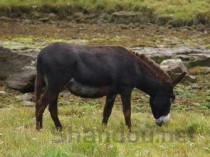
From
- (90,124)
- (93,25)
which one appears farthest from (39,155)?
(93,25)

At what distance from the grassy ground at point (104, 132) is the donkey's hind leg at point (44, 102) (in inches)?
10.5

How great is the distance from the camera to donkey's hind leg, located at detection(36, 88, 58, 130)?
1399cm

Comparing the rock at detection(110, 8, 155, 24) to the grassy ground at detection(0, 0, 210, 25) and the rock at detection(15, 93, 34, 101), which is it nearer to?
the grassy ground at detection(0, 0, 210, 25)

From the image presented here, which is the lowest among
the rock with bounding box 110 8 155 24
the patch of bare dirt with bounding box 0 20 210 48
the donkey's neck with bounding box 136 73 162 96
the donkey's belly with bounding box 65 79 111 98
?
the rock with bounding box 110 8 155 24

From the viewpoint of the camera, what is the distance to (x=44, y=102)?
14062mm

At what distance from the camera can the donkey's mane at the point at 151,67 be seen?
1522 cm

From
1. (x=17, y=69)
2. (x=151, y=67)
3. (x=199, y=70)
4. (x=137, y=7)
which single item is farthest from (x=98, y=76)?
(x=137, y=7)

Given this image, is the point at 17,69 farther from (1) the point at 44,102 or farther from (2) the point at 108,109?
(1) the point at 44,102

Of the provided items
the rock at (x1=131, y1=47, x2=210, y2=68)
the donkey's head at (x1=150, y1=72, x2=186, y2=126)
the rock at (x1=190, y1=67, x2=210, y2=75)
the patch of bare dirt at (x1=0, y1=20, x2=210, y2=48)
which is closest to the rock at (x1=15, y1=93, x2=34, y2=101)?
the rock at (x1=131, y1=47, x2=210, y2=68)

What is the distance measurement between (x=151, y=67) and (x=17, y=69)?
8103 millimetres

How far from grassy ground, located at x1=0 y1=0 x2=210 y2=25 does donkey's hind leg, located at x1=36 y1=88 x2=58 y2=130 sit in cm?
2597

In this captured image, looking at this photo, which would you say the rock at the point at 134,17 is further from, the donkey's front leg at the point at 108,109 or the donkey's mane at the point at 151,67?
A: the donkey's front leg at the point at 108,109

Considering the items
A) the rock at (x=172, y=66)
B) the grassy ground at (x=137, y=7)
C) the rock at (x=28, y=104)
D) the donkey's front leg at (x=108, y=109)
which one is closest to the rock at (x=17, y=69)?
the rock at (x=28, y=104)

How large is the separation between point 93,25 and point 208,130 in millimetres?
26623
